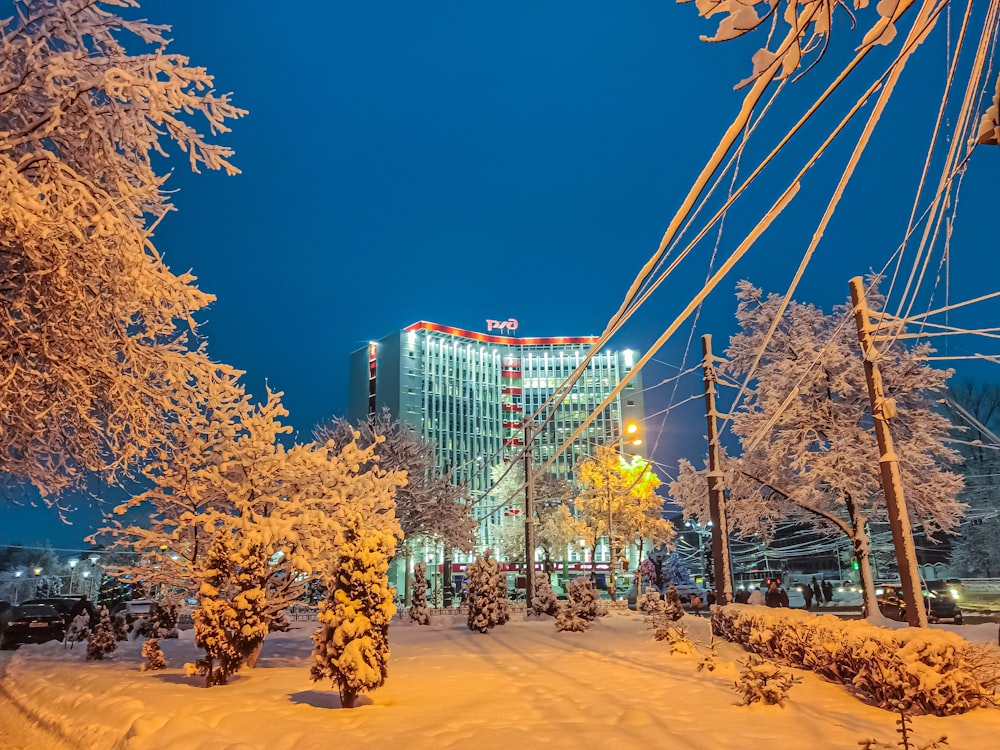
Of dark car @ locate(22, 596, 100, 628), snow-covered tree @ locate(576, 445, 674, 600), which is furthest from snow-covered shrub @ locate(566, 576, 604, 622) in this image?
snow-covered tree @ locate(576, 445, 674, 600)

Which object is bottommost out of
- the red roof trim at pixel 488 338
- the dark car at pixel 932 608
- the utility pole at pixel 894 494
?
the dark car at pixel 932 608

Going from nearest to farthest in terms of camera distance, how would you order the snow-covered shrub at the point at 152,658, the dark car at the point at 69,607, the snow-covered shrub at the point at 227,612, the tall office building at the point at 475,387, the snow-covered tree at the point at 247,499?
the snow-covered shrub at the point at 227,612 < the snow-covered shrub at the point at 152,658 < the snow-covered tree at the point at 247,499 < the dark car at the point at 69,607 < the tall office building at the point at 475,387

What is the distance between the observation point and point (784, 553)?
46875 mm

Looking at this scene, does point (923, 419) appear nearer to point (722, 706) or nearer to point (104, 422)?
point (722, 706)

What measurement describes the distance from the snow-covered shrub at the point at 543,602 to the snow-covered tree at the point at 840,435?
25.7 feet

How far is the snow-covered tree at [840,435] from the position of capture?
20.7 m

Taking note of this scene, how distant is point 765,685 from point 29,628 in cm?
2213

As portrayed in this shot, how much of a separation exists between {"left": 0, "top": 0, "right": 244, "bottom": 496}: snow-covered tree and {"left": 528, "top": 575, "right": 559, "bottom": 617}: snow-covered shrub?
17306 mm

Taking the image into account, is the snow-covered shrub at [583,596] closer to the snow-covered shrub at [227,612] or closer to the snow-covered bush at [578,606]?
the snow-covered bush at [578,606]

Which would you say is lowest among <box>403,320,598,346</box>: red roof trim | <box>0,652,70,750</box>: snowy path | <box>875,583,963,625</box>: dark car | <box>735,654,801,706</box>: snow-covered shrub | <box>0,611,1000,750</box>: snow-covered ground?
<box>0,652,70,750</box>: snowy path

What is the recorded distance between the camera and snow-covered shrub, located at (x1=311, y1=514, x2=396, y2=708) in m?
8.30

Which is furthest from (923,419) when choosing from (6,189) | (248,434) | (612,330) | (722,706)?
(6,189)

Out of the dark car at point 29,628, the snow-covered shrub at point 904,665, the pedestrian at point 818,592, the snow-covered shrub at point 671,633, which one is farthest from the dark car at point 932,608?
the dark car at point 29,628

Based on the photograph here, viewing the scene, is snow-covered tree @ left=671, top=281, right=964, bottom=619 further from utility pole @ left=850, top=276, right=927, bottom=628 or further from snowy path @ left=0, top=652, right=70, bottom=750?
snowy path @ left=0, top=652, right=70, bottom=750
